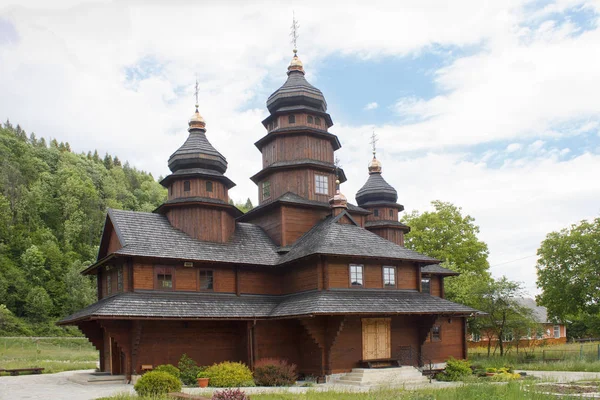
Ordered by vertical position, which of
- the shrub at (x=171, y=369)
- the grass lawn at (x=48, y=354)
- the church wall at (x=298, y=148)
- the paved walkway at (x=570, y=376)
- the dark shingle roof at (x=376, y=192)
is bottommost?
the grass lawn at (x=48, y=354)

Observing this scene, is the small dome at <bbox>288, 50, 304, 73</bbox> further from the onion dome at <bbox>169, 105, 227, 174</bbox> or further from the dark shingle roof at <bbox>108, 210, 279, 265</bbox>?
the dark shingle roof at <bbox>108, 210, 279, 265</bbox>

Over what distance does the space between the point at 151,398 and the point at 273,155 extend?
17.3 metres

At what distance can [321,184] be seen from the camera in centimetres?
2914

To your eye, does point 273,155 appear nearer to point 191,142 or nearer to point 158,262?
point 191,142

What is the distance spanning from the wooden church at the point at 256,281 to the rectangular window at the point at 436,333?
70cm

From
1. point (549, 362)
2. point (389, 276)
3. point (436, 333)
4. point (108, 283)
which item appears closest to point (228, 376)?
point (108, 283)

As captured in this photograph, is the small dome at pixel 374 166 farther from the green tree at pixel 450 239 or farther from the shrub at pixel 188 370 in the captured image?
the shrub at pixel 188 370

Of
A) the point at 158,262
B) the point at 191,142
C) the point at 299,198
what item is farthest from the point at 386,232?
the point at 158,262

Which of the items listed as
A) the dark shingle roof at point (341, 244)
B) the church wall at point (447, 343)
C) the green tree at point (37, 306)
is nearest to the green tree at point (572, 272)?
the church wall at point (447, 343)

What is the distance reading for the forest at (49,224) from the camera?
56594 mm

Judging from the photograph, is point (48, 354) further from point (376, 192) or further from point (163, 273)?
point (376, 192)

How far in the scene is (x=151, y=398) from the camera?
1416 cm

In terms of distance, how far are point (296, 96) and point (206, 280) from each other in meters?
10.8

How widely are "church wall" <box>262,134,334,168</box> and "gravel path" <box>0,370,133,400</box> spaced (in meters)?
13.7
